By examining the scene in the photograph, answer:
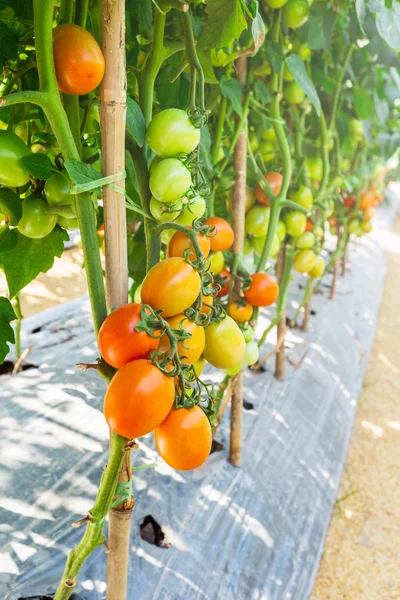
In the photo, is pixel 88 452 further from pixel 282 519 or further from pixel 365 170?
pixel 365 170

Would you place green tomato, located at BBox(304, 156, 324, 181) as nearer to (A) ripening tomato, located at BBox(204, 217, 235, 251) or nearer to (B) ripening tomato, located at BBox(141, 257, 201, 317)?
(A) ripening tomato, located at BBox(204, 217, 235, 251)

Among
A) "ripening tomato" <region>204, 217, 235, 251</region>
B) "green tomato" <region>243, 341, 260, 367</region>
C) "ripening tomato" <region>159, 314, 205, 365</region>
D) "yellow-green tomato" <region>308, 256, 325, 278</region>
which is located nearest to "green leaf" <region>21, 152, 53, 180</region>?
"ripening tomato" <region>159, 314, 205, 365</region>

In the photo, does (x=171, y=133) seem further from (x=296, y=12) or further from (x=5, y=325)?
(x=296, y=12)

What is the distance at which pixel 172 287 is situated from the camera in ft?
1.85

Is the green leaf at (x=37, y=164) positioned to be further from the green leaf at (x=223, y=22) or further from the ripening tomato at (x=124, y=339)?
the green leaf at (x=223, y=22)

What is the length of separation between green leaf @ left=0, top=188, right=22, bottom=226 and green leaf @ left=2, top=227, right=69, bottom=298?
3.6 inches

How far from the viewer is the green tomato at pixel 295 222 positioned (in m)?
1.41

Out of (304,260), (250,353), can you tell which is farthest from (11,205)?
(304,260)

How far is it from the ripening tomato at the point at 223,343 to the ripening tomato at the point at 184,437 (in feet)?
0.52

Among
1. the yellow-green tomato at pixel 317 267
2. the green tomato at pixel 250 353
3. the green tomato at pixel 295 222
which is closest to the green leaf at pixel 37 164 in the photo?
the green tomato at pixel 250 353

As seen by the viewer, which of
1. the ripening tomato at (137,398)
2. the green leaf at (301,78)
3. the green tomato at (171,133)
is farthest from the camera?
the green leaf at (301,78)

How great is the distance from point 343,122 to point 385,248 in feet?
15.8

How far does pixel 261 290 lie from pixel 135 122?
505mm

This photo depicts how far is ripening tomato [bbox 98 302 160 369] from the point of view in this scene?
0.54m
